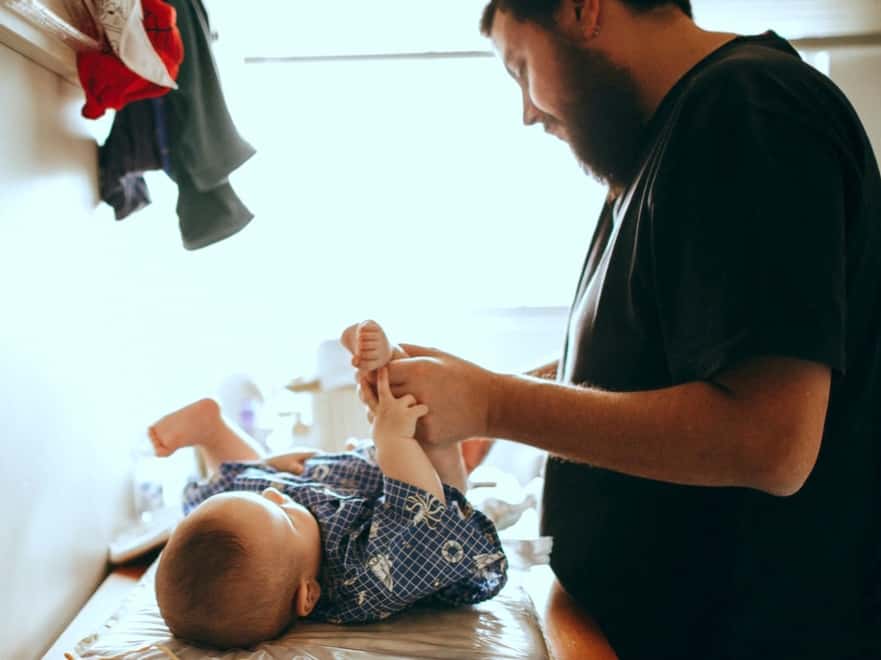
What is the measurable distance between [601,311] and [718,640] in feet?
1.39

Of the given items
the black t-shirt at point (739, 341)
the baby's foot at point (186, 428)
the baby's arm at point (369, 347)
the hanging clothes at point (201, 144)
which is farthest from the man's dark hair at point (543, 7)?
the baby's foot at point (186, 428)

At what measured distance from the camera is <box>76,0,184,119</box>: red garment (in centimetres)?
136

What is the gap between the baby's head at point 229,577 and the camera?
104 centimetres

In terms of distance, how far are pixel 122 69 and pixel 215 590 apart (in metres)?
0.88

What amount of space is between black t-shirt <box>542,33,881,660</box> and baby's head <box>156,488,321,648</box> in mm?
392

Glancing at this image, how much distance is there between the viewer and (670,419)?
0.85m

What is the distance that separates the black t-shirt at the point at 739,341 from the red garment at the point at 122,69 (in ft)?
2.73

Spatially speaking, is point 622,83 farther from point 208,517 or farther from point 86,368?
point 86,368

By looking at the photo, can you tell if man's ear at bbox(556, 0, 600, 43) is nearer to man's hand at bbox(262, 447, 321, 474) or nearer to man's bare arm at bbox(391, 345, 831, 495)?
man's bare arm at bbox(391, 345, 831, 495)

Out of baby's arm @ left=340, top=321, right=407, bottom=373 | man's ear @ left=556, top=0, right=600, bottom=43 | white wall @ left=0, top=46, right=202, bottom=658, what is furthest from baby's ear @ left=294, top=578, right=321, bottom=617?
man's ear @ left=556, top=0, right=600, bottom=43

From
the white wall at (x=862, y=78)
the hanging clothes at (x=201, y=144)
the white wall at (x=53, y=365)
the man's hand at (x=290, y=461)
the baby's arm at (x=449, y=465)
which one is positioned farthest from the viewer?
the white wall at (x=862, y=78)

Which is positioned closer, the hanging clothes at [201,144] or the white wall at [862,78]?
the hanging clothes at [201,144]

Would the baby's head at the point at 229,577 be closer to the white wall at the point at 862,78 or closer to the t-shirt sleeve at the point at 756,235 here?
the t-shirt sleeve at the point at 756,235

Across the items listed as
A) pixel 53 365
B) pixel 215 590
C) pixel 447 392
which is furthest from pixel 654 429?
pixel 53 365
